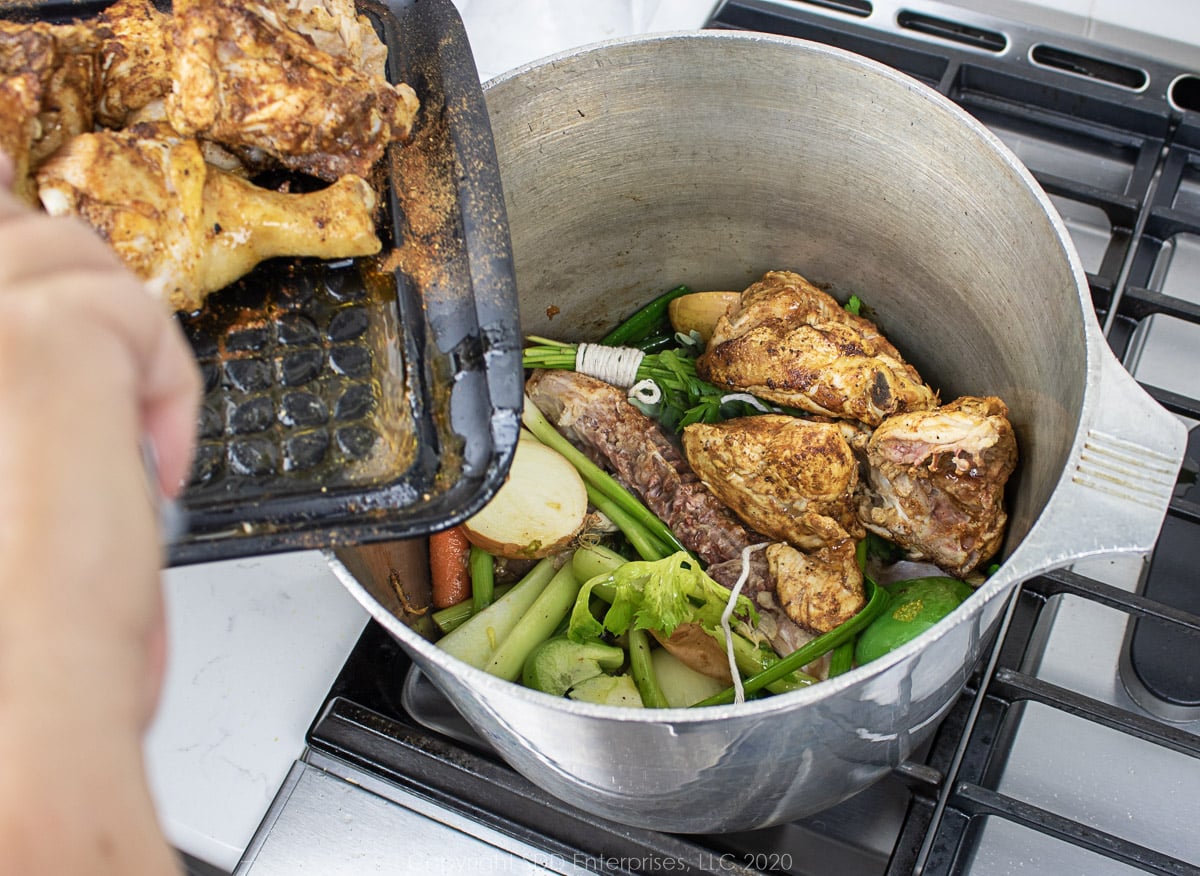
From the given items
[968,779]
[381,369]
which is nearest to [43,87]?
[381,369]

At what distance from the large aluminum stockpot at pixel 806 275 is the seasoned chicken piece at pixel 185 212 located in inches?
11.1

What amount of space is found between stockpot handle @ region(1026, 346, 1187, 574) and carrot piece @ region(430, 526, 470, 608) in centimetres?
71

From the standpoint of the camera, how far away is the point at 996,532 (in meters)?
1.11

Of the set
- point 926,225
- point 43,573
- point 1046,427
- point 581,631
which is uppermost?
point 43,573

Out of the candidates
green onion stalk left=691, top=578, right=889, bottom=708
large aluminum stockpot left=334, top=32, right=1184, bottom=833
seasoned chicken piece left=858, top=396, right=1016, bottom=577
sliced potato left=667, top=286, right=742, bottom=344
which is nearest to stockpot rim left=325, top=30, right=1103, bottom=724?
large aluminum stockpot left=334, top=32, right=1184, bottom=833

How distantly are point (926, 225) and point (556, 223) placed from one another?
19.4 inches

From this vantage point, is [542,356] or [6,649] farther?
[542,356]

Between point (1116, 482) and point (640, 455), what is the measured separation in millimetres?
628

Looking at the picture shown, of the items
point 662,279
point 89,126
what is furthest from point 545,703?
point 662,279

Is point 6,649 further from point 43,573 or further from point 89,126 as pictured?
point 89,126

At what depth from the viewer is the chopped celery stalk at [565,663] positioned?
1.11 m

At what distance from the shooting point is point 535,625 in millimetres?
1164

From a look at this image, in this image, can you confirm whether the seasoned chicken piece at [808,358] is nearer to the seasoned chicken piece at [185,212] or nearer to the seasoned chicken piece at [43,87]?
the seasoned chicken piece at [185,212]

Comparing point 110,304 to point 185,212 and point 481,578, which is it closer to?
point 185,212
